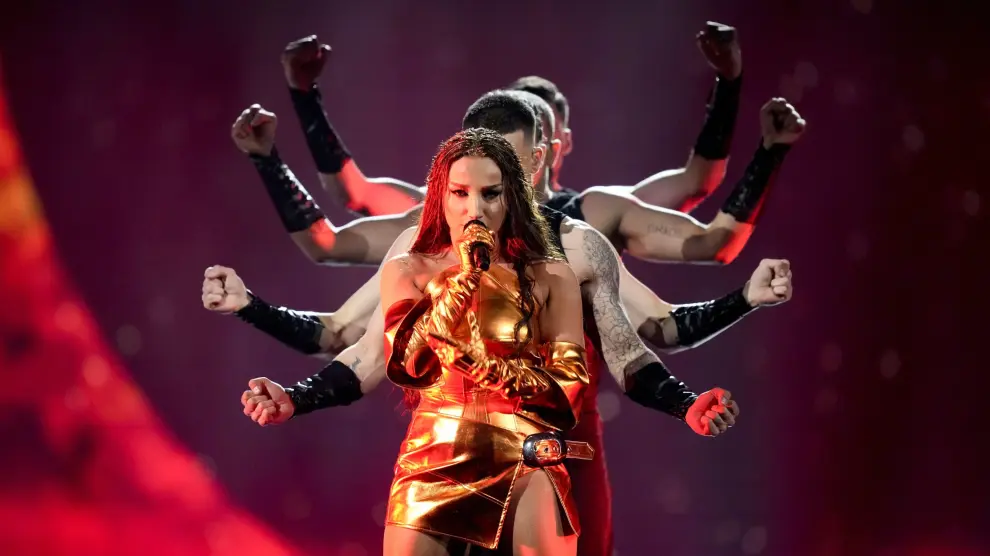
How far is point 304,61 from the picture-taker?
11.4 ft

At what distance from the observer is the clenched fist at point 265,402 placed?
2.40 metres

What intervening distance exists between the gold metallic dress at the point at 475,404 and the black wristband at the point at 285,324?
73cm

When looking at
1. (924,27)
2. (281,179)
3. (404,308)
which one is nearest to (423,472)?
(404,308)

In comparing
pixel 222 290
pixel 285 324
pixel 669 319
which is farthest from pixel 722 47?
pixel 222 290

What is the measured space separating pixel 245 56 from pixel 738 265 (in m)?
2.07

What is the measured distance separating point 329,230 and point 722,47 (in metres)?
1.27

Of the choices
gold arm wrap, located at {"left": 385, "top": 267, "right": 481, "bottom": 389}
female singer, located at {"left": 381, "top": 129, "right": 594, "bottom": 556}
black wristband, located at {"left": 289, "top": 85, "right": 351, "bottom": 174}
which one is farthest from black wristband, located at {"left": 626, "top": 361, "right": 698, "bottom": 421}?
black wristband, located at {"left": 289, "top": 85, "right": 351, "bottom": 174}

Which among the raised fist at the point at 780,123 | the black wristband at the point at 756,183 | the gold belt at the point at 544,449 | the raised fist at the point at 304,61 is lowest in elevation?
the gold belt at the point at 544,449

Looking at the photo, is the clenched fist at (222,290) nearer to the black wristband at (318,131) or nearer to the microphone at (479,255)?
the microphone at (479,255)

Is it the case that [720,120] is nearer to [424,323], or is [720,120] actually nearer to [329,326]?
[329,326]

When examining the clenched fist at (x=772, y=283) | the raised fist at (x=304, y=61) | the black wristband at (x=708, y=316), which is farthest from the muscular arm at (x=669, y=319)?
the raised fist at (x=304, y=61)

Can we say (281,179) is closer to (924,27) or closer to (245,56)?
(245,56)

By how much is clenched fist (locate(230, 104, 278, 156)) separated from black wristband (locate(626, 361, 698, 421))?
1.21 metres

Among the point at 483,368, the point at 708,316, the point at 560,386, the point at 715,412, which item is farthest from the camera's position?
the point at 708,316
